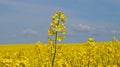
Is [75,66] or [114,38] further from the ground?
[114,38]

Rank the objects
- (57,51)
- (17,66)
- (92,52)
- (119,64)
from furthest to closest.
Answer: (119,64)
(92,52)
(57,51)
(17,66)

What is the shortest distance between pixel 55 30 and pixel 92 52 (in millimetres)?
2172

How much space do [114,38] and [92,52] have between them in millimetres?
4621

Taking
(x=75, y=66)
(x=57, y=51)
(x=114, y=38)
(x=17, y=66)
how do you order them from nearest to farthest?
(x=17, y=66)
(x=57, y=51)
(x=75, y=66)
(x=114, y=38)

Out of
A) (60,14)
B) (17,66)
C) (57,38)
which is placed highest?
(60,14)

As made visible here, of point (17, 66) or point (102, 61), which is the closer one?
point (17, 66)

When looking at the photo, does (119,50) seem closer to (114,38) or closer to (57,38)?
(114,38)

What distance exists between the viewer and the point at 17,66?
12.2ft

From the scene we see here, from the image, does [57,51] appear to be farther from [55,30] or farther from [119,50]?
[119,50]

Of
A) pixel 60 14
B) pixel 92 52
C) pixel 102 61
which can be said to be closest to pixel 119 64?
pixel 102 61

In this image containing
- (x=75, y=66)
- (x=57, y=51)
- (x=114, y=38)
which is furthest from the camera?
(x=114, y=38)

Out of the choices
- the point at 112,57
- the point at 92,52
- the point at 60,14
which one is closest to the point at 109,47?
the point at 112,57

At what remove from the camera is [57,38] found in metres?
5.47

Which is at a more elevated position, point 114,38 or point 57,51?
point 114,38
